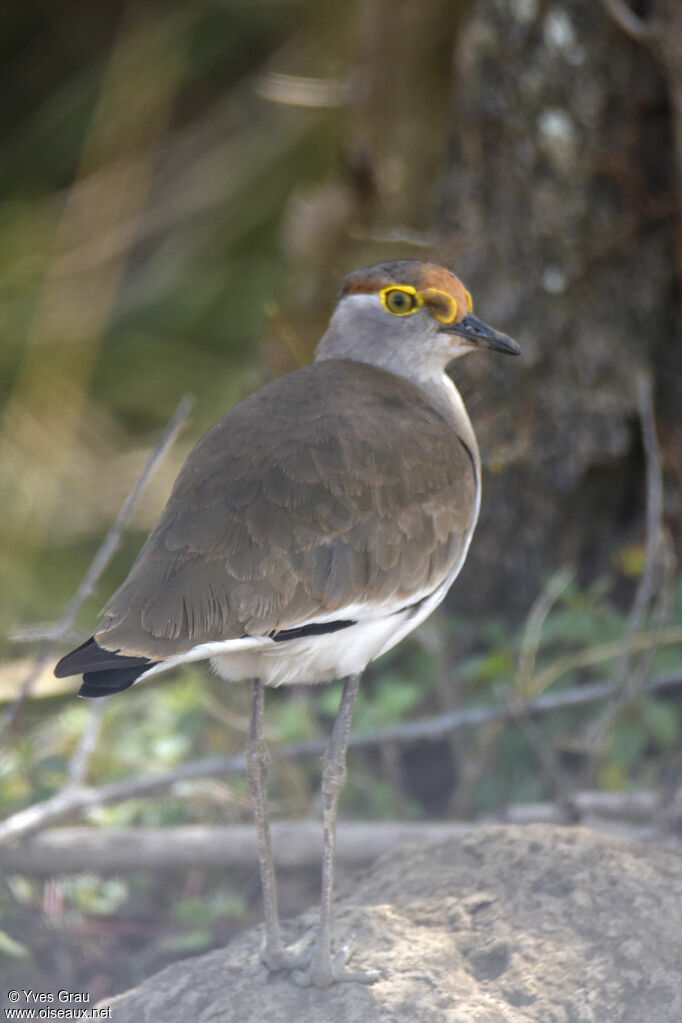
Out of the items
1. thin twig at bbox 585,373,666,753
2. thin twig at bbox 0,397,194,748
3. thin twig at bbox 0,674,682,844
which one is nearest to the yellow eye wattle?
thin twig at bbox 0,397,194,748

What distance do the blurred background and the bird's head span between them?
800 mm

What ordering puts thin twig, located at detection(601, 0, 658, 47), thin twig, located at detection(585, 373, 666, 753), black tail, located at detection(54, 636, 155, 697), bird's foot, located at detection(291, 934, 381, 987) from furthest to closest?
thin twig, located at detection(601, 0, 658, 47), thin twig, located at detection(585, 373, 666, 753), bird's foot, located at detection(291, 934, 381, 987), black tail, located at detection(54, 636, 155, 697)

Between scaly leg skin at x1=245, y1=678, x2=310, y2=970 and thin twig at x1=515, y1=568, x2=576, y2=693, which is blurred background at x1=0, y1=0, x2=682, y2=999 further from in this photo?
scaly leg skin at x1=245, y1=678, x2=310, y2=970

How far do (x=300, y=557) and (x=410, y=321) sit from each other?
90 centimetres

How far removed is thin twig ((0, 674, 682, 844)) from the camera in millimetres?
3348

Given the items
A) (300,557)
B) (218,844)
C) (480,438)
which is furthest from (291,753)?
(300,557)

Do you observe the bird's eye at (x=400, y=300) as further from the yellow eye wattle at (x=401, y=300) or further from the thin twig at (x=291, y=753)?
the thin twig at (x=291, y=753)

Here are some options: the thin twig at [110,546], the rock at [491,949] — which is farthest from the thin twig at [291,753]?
the rock at [491,949]

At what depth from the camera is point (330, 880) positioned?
2.58 meters

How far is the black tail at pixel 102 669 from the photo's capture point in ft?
7.23

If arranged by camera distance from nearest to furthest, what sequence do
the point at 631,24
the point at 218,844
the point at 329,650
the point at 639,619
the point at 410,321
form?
the point at 329,650 → the point at 410,321 → the point at 218,844 → the point at 639,619 → the point at 631,24

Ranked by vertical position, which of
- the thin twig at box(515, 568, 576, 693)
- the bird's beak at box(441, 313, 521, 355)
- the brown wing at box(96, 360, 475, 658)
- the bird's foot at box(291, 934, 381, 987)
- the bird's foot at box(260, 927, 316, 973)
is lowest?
the thin twig at box(515, 568, 576, 693)

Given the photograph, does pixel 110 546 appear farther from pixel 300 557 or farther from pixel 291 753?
pixel 291 753

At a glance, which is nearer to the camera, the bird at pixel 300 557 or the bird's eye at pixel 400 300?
the bird at pixel 300 557
